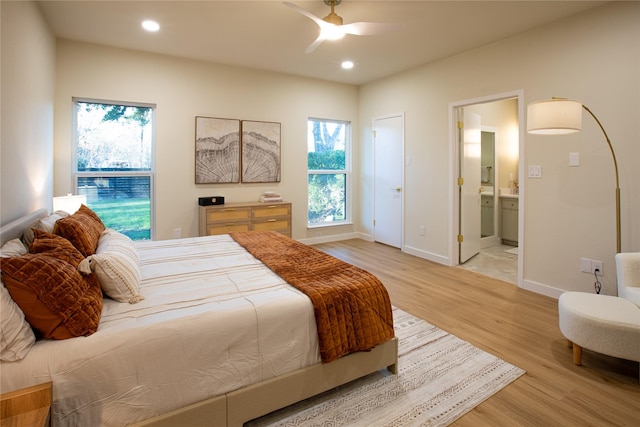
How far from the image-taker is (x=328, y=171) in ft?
19.5

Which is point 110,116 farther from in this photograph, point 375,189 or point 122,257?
point 375,189

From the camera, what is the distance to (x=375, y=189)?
5859 mm

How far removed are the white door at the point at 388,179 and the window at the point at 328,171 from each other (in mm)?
623

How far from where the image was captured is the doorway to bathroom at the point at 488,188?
4.46m

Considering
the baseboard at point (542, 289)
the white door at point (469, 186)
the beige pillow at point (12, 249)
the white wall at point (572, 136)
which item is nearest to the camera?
the beige pillow at point (12, 249)

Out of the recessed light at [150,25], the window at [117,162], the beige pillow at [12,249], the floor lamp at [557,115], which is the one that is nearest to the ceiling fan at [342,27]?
the floor lamp at [557,115]

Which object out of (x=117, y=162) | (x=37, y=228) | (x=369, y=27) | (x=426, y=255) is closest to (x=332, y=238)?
(x=426, y=255)

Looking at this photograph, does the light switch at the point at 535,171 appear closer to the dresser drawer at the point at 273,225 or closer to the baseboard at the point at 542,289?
the baseboard at the point at 542,289

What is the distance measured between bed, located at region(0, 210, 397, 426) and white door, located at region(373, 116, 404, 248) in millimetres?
3484

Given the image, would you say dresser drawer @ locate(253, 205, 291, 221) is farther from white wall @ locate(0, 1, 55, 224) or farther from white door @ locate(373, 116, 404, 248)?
white wall @ locate(0, 1, 55, 224)

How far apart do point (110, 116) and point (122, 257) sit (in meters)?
3.11

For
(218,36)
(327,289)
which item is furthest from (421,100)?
(327,289)

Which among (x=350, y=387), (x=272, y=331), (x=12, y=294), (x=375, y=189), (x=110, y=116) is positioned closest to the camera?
(x=12, y=294)

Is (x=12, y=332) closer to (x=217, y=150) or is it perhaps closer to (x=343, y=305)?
(x=343, y=305)
